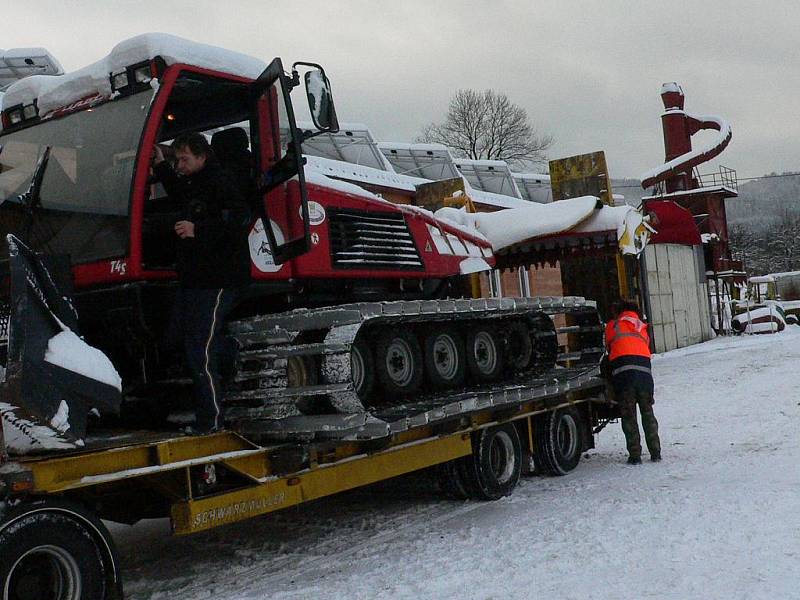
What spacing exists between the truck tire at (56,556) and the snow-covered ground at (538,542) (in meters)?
0.95

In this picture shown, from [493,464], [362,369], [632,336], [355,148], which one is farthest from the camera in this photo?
[355,148]

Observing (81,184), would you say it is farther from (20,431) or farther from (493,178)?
(493,178)

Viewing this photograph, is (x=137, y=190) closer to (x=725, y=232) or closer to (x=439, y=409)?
(x=439, y=409)

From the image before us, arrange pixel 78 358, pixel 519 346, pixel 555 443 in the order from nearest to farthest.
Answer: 1. pixel 78 358
2. pixel 555 443
3. pixel 519 346

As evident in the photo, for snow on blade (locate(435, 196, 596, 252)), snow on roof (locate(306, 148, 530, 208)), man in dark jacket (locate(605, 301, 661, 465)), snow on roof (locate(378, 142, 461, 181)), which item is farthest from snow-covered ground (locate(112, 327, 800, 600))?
snow on roof (locate(378, 142, 461, 181))

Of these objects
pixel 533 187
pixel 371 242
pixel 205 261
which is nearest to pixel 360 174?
pixel 371 242

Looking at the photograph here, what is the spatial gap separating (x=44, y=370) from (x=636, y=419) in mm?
6187

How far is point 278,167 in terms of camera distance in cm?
549

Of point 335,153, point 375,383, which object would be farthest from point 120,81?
point 335,153

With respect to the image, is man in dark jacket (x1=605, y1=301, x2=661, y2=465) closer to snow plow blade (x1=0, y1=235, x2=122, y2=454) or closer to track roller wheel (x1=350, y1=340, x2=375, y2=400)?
track roller wheel (x1=350, y1=340, x2=375, y2=400)

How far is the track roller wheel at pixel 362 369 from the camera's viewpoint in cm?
612

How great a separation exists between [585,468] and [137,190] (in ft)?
18.1

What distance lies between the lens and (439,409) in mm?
6398

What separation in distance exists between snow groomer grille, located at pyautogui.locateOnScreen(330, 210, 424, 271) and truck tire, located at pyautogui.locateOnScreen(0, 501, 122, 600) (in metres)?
2.57
